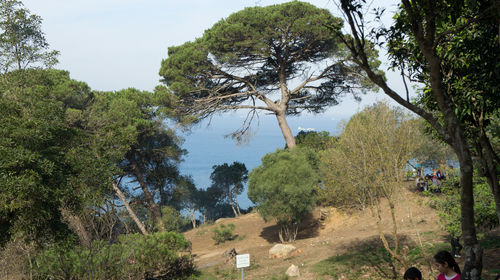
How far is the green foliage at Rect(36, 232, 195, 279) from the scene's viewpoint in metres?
12.2

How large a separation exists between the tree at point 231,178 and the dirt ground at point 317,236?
13036 mm

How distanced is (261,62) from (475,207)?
22.5 metres

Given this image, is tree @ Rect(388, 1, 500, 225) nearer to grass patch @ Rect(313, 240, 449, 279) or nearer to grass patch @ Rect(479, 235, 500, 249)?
grass patch @ Rect(313, 240, 449, 279)

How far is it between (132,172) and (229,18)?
1663 centimetres

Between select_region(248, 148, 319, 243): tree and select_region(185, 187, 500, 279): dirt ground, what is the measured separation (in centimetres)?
178

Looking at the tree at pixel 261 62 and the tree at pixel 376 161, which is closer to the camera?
the tree at pixel 376 161

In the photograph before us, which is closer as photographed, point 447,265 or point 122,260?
point 447,265

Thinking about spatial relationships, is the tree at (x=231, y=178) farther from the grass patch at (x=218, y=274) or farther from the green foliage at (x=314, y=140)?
the grass patch at (x=218, y=274)

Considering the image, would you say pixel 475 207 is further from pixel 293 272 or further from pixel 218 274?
pixel 218 274

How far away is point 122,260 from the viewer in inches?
541

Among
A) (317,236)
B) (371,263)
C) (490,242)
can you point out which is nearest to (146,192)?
(317,236)

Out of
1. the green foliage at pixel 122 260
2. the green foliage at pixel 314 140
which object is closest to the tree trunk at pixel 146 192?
the green foliage at pixel 122 260

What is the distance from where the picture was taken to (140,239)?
16.9 metres

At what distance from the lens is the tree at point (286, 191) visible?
912 inches
